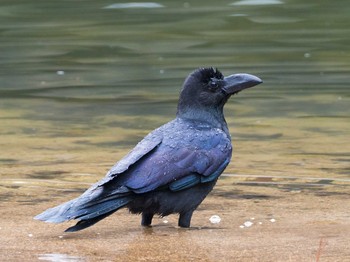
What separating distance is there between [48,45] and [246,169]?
7.69m

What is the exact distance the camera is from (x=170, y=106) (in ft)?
35.5

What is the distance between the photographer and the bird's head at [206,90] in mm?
6418

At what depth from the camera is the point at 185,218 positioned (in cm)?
605

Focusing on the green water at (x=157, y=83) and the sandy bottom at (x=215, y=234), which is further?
the green water at (x=157, y=83)

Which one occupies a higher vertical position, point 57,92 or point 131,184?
point 131,184

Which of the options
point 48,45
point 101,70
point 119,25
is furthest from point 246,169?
point 119,25

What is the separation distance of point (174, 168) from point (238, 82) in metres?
0.88

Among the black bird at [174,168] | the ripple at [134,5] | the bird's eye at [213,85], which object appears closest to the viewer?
the black bird at [174,168]

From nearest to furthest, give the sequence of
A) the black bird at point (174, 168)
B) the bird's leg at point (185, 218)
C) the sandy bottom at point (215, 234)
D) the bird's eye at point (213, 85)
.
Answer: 1. the sandy bottom at point (215, 234)
2. the black bird at point (174, 168)
3. the bird's leg at point (185, 218)
4. the bird's eye at point (213, 85)

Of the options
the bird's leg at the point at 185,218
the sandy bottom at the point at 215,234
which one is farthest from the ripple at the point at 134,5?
the bird's leg at the point at 185,218

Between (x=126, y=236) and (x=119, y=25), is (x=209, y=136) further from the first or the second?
(x=119, y=25)

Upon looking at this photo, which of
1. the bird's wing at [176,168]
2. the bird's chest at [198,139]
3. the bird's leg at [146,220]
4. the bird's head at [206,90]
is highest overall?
the bird's head at [206,90]

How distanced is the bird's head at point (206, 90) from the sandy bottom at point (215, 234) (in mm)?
604

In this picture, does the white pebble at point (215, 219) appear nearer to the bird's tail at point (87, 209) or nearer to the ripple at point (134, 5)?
the bird's tail at point (87, 209)
